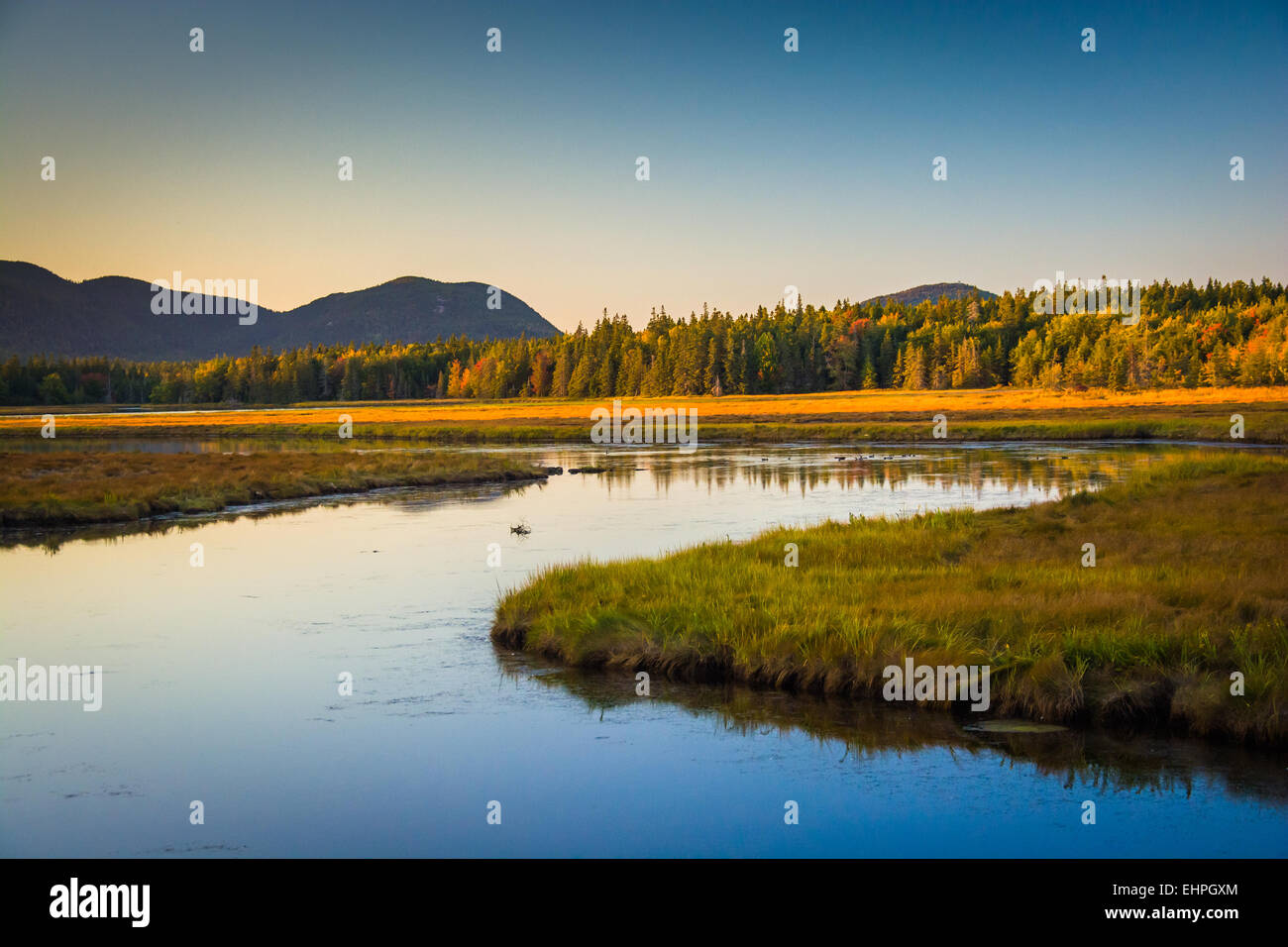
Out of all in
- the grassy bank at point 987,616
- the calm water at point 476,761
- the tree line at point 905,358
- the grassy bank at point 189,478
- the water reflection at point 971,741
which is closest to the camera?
the calm water at point 476,761

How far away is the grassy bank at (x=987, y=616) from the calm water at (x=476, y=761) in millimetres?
603

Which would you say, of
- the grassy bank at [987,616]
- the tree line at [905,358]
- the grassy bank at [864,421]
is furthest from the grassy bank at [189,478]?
the tree line at [905,358]

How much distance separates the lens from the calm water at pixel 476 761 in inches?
429

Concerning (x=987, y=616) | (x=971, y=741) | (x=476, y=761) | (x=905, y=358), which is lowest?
(x=476, y=761)

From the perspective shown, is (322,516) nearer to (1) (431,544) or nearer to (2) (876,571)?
(1) (431,544)

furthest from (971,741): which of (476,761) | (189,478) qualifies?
(189,478)

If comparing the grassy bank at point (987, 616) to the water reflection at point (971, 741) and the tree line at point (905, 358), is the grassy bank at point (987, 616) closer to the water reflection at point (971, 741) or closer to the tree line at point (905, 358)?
the water reflection at point (971, 741)

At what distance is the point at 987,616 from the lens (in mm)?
15992

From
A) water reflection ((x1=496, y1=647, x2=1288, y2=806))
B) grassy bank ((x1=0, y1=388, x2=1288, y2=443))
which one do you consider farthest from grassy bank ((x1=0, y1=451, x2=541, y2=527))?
grassy bank ((x1=0, y1=388, x2=1288, y2=443))

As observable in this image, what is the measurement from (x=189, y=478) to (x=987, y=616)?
137 ft

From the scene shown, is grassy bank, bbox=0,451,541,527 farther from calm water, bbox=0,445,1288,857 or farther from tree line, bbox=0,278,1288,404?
tree line, bbox=0,278,1288,404

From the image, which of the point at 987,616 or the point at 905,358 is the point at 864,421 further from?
the point at 987,616

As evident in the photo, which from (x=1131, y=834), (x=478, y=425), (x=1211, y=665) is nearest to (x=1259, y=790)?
(x=1131, y=834)
